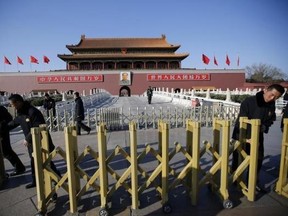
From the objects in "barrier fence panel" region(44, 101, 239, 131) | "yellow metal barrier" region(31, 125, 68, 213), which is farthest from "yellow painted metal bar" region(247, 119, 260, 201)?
"barrier fence panel" region(44, 101, 239, 131)

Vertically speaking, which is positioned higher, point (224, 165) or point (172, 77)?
point (172, 77)

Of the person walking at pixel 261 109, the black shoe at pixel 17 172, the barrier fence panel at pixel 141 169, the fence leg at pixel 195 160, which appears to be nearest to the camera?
the barrier fence panel at pixel 141 169

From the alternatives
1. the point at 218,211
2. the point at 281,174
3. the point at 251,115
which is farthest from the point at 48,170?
the point at 281,174

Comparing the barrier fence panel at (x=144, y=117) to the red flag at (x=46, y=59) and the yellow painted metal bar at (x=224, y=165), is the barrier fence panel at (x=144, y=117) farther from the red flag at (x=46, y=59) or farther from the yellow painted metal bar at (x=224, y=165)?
the red flag at (x=46, y=59)

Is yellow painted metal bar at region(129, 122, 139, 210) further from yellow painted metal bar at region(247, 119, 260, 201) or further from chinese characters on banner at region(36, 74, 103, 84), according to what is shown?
chinese characters on banner at region(36, 74, 103, 84)

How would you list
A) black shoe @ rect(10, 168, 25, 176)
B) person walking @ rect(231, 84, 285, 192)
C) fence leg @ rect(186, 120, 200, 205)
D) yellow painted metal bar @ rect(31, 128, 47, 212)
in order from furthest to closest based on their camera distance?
black shoe @ rect(10, 168, 25, 176) < person walking @ rect(231, 84, 285, 192) < fence leg @ rect(186, 120, 200, 205) < yellow painted metal bar @ rect(31, 128, 47, 212)

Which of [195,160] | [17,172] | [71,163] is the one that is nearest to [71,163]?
[71,163]

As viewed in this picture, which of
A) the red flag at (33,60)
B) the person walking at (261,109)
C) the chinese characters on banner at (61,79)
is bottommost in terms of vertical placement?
the person walking at (261,109)

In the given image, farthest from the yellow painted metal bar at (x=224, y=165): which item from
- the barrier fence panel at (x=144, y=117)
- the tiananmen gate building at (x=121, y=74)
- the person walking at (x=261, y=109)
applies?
the tiananmen gate building at (x=121, y=74)

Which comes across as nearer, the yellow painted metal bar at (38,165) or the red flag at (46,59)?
the yellow painted metal bar at (38,165)

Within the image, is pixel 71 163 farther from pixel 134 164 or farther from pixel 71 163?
pixel 134 164

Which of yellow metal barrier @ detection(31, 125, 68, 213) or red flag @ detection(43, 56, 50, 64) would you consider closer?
yellow metal barrier @ detection(31, 125, 68, 213)

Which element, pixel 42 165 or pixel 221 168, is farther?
pixel 221 168

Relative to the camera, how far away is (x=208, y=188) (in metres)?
3.45
